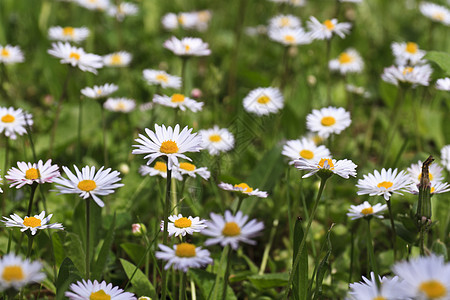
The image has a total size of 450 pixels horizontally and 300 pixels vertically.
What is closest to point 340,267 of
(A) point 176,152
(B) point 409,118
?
(A) point 176,152

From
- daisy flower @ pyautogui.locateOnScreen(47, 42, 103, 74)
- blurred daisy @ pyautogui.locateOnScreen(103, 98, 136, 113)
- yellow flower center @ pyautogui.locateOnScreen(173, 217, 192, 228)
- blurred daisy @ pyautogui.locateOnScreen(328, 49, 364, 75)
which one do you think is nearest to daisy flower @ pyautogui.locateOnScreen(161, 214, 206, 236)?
yellow flower center @ pyautogui.locateOnScreen(173, 217, 192, 228)

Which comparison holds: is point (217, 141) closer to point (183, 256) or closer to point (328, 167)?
point (328, 167)

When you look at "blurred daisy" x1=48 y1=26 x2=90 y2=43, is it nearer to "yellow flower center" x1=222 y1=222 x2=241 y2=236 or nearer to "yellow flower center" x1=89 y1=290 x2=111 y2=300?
"yellow flower center" x1=89 y1=290 x2=111 y2=300

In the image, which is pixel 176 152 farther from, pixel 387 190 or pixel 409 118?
pixel 409 118

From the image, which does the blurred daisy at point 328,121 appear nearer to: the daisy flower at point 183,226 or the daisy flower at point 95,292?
the daisy flower at point 183,226

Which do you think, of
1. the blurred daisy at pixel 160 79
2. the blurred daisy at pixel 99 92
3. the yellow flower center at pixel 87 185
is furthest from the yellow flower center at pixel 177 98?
the yellow flower center at pixel 87 185
